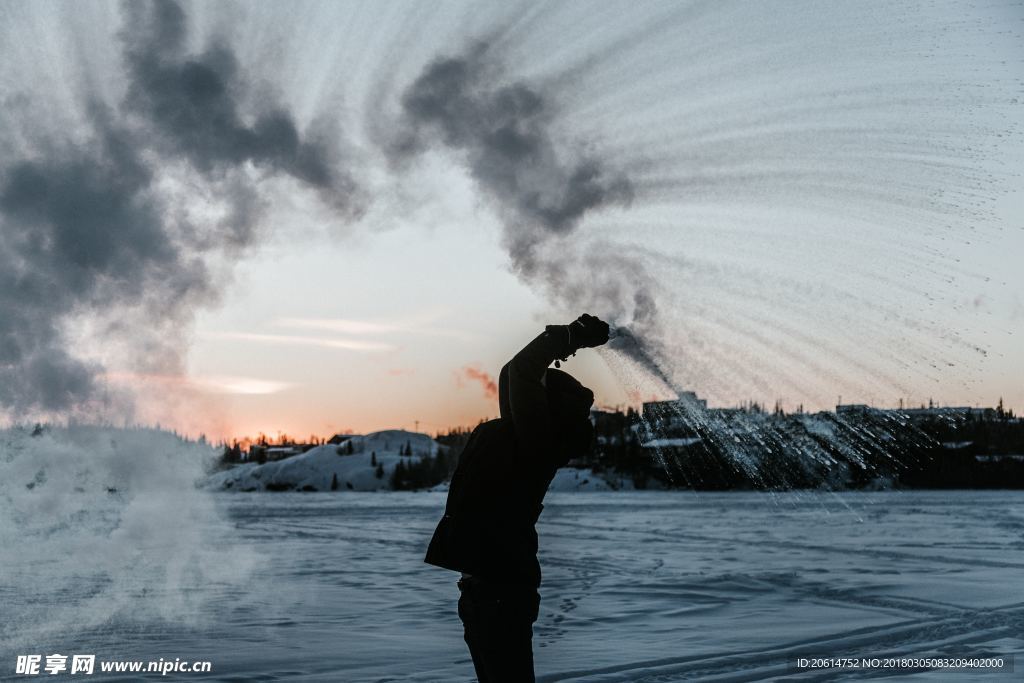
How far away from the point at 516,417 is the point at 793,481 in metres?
173

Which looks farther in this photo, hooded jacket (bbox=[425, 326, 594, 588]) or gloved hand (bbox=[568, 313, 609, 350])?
gloved hand (bbox=[568, 313, 609, 350])

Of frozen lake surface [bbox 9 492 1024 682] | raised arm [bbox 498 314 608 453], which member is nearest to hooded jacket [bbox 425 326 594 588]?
raised arm [bbox 498 314 608 453]

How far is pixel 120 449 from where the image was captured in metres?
20.5

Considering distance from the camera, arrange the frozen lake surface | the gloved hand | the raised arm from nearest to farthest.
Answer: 1. the raised arm
2. the gloved hand
3. the frozen lake surface

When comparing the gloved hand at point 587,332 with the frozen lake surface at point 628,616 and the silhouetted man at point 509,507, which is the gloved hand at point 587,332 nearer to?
the silhouetted man at point 509,507

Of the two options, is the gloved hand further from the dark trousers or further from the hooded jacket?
the dark trousers

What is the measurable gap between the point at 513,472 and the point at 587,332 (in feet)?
2.46

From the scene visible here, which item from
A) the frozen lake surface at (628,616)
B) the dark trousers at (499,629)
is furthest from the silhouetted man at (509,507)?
the frozen lake surface at (628,616)

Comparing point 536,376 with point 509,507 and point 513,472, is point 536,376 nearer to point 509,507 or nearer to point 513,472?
point 513,472

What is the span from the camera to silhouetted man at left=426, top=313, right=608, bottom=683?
3.96m

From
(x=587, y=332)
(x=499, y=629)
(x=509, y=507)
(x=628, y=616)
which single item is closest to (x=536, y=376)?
(x=587, y=332)

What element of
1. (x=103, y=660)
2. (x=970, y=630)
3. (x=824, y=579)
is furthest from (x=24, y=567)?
(x=970, y=630)

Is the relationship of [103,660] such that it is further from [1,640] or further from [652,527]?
[652,527]

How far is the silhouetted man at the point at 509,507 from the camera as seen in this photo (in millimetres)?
3961
